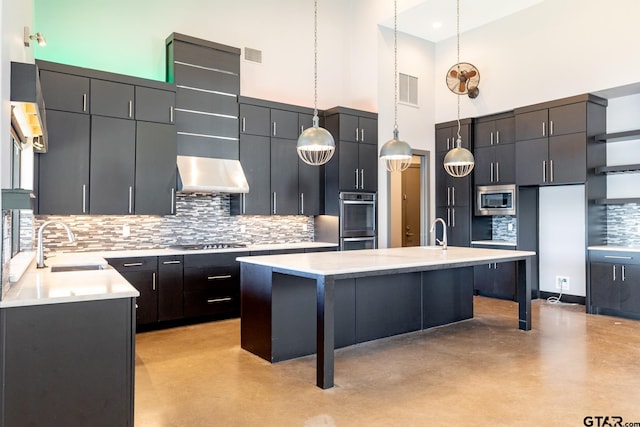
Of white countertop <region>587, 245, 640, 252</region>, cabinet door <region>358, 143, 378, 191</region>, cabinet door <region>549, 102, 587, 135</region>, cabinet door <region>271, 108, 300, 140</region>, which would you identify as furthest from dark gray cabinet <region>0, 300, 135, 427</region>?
cabinet door <region>549, 102, 587, 135</region>

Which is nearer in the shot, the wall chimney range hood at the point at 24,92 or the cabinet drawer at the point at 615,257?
the wall chimney range hood at the point at 24,92

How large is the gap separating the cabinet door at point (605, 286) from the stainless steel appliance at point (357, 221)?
116 inches

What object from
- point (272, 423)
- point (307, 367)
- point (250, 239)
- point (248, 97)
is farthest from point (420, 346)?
point (248, 97)

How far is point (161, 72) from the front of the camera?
592 centimetres

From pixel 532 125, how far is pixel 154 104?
17.0 ft

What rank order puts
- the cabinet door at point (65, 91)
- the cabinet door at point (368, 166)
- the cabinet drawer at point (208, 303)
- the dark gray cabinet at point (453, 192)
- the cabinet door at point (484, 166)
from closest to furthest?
the cabinet door at point (65, 91), the cabinet drawer at point (208, 303), the cabinet door at point (368, 166), the cabinet door at point (484, 166), the dark gray cabinet at point (453, 192)

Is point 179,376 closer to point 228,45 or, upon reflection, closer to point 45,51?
point 45,51

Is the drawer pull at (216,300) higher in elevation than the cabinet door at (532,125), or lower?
lower

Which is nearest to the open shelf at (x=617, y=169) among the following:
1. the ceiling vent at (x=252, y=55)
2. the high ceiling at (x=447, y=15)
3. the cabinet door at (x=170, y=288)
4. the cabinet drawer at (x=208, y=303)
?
the high ceiling at (x=447, y=15)

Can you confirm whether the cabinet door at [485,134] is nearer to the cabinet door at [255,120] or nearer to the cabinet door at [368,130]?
the cabinet door at [368,130]

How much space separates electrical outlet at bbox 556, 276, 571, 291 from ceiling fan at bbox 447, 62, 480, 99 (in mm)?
3140

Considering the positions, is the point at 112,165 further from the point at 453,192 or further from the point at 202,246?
the point at 453,192

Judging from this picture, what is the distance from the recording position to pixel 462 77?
707cm

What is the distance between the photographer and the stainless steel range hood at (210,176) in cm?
555
